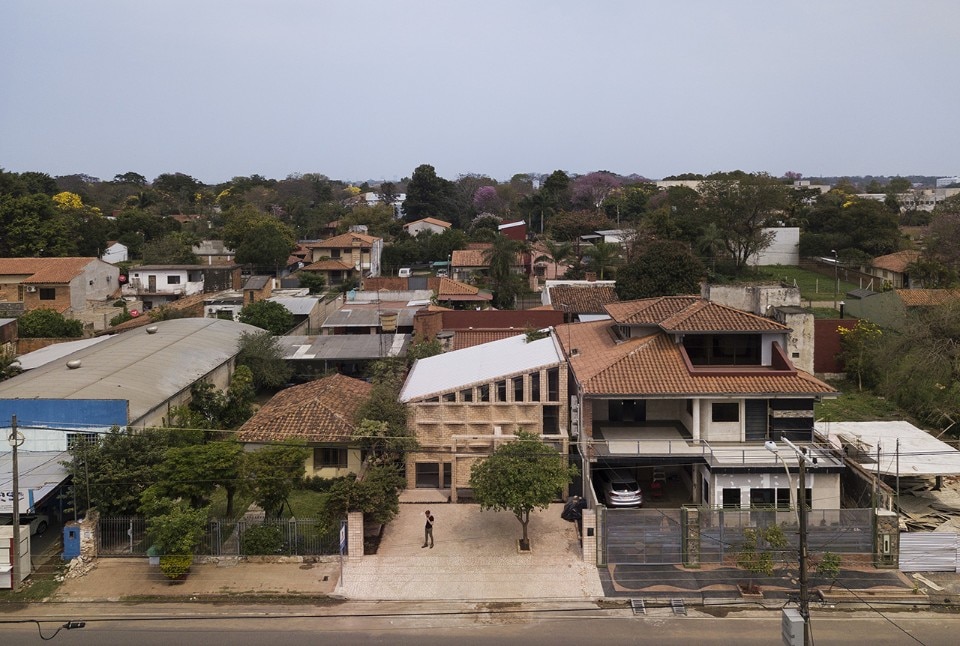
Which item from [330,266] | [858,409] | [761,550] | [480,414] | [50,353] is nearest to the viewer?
[761,550]

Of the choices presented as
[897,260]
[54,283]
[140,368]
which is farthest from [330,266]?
[897,260]

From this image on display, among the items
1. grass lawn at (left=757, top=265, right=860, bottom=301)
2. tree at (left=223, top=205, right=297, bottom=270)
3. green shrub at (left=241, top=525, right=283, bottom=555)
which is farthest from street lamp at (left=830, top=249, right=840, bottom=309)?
green shrub at (left=241, top=525, right=283, bottom=555)

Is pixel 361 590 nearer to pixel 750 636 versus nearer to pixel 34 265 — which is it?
pixel 750 636

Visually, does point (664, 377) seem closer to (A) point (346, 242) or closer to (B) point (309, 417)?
(B) point (309, 417)

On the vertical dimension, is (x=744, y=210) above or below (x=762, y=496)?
above

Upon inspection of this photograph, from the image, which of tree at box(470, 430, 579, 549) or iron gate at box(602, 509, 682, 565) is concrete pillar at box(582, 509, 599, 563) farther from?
tree at box(470, 430, 579, 549)

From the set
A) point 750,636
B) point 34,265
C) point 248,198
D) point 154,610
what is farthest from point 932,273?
point 248,198

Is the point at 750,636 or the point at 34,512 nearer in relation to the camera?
the point at 750,636

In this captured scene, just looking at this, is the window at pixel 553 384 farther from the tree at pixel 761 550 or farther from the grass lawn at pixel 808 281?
the grass lawn at pixel 808 281
